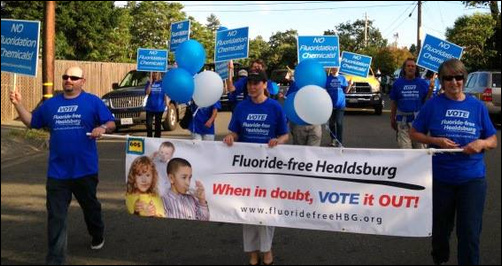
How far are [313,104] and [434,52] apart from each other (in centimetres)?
572

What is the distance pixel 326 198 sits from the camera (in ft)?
15.9

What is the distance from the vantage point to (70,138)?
16.1 ft

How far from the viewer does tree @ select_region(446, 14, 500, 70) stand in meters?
29.5

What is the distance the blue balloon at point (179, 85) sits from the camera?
245 inches

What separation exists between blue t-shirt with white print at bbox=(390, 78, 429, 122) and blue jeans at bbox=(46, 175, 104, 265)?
16.7 feet

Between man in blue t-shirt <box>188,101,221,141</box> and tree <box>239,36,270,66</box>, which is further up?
tree <box>239,36,270,66</box>

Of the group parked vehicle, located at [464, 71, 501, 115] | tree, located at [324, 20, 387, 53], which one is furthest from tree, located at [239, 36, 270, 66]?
parked vehicle, located at [464, 71, 501, 115]

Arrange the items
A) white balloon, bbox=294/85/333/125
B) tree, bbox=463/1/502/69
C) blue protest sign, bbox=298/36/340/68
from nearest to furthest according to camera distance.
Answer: white balloon, bbox=294/85/333/125 < blue protest sign, bbox=298/36/340/68 < tree, bbox=463/1/502/69

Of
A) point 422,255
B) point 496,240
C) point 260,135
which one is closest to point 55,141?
point 260,135

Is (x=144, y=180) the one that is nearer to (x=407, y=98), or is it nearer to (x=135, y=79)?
(x=407, y=98)

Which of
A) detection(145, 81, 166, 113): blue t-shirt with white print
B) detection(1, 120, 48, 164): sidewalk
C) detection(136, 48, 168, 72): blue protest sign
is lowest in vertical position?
detection(1, 120, 48, 164): sidewalk

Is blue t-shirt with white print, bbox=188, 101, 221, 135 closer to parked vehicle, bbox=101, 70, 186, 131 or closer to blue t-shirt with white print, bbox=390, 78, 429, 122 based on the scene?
→ blue t-shirt with white print, bbox=390, 78, 429, 122

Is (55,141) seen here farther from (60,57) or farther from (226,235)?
(60,57)

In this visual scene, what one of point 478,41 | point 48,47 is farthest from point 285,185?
point 478,41
